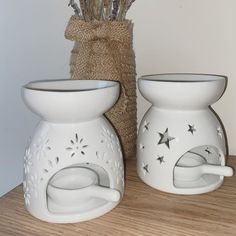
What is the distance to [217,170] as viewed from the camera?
551mm

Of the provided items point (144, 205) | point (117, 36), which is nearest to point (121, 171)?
point (144, 205)

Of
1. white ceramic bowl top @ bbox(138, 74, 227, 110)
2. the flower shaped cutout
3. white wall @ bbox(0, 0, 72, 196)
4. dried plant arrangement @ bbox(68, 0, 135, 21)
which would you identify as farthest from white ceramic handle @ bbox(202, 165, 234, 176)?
white wall @ bbox(0, 0, 72, 196)

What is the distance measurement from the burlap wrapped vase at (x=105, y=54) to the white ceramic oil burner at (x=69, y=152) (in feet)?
0.38

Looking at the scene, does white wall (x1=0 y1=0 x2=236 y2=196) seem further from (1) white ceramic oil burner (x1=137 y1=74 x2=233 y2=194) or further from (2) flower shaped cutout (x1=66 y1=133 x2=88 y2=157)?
(2) flower shaped cutout (x1=66 y1=133 x2=88 y2=157)

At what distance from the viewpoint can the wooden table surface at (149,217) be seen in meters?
0.46

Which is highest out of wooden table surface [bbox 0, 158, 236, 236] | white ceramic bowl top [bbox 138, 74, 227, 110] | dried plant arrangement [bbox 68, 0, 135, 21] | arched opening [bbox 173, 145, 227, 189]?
dried plant arrangement [bbox 68, 0, 135, 21]

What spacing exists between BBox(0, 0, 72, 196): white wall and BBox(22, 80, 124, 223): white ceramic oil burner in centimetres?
38

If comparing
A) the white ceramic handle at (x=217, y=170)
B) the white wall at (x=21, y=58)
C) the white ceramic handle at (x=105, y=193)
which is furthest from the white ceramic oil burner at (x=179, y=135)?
the white wall at (x=21, y=58)

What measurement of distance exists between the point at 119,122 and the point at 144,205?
191 mm

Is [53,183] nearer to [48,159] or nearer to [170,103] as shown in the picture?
[48,159]

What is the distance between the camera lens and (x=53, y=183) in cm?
54

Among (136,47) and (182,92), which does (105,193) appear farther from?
(136,47)

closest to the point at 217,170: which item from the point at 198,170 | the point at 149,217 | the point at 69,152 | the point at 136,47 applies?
the point at 198,170

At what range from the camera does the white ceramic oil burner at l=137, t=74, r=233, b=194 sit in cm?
54
